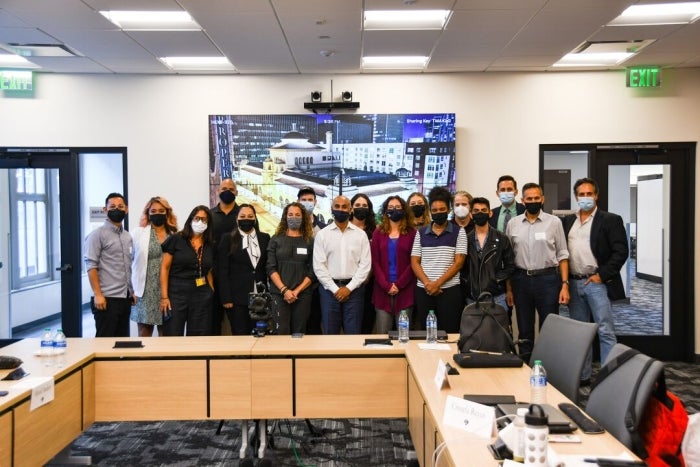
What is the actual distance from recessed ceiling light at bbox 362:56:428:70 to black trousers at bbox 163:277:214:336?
2.74m

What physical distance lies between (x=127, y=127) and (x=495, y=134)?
153 inches

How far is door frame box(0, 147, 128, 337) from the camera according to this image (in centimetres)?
590

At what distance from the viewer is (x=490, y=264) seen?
14.3 feet

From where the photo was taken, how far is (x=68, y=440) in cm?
285

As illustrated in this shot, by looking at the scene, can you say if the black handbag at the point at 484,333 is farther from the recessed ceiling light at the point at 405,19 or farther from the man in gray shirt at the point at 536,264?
the recessed ceiling light at the point at 405,19

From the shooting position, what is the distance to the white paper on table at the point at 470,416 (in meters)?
1.86

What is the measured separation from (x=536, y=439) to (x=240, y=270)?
11.1 ft

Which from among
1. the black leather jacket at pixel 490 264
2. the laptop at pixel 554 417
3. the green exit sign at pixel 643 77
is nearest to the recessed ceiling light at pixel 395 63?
the black leather jacket at pixel 490 264

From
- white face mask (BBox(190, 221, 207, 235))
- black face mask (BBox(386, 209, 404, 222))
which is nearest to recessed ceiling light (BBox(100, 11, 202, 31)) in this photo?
white face mask (BBox(190, 221, 207, 235))

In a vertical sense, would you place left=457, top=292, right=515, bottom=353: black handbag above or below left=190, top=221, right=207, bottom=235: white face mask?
below

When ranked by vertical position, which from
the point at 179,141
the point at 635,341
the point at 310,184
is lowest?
the point at 635,341

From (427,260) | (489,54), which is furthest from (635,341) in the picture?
(489,54)

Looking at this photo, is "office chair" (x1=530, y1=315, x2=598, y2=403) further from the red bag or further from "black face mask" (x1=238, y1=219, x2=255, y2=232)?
"black face mask" (x1=238, y1=219, x2=255, y2=232)

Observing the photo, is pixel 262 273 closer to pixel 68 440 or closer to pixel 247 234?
pixel 247 234
